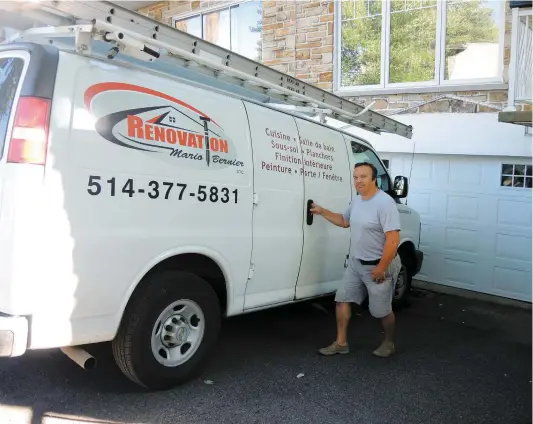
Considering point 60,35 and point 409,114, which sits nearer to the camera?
point 60,35

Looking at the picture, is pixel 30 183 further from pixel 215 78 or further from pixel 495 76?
pixel 495 76

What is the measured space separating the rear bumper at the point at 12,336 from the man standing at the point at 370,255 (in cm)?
274

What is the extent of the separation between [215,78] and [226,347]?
244 centimetres

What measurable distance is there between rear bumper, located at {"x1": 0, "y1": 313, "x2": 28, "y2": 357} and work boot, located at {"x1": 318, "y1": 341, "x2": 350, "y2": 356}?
274 centimetres

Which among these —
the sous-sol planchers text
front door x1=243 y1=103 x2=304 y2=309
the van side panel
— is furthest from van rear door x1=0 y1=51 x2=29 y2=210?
the sous-sol planchers text

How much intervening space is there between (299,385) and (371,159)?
3037 millimetres

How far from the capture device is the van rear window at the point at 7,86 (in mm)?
3146

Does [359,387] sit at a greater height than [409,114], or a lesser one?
lesser

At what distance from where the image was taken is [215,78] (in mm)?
4738

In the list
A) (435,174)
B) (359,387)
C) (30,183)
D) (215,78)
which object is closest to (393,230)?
(359,387)

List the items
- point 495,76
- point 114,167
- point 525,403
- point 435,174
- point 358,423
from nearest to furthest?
point 114,167 < point 358,423 < point 525,403 < point 495,76 < point 435,174

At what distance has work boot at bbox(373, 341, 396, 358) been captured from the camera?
5.00m

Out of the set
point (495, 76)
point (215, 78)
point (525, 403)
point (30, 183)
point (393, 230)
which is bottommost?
point (525, 403)

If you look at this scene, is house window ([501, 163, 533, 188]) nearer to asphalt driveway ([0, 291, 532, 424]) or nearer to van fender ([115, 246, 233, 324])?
asphalt driveway ([0, 291, 532, 424])
